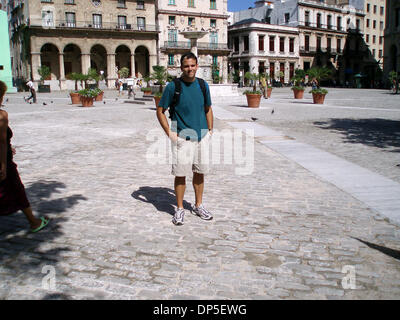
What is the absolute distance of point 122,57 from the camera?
163ft

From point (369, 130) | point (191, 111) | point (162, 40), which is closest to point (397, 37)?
point (162, 40)

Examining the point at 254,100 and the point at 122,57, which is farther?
the point at 122,57

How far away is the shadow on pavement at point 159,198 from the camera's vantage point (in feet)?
15.7

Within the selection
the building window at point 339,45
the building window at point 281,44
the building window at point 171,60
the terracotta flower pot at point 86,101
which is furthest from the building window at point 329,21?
the terracotta flower pot at point 86,101

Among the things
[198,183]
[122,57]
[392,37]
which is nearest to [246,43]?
[122,57]

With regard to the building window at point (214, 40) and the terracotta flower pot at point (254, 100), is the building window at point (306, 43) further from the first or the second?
the terracotta flower pot at point (254, 100)

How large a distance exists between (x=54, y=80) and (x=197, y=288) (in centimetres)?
4523

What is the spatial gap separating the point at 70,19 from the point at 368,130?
40691 mm

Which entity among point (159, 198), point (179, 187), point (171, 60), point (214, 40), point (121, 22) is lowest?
point (159, 198)

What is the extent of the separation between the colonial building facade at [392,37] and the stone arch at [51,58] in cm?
3961

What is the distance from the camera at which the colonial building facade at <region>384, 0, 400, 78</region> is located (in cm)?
4391

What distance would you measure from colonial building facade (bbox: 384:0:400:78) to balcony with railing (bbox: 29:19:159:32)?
28192 mm

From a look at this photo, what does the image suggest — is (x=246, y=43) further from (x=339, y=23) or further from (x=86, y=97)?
(x=86, y=97)

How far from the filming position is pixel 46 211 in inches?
182
